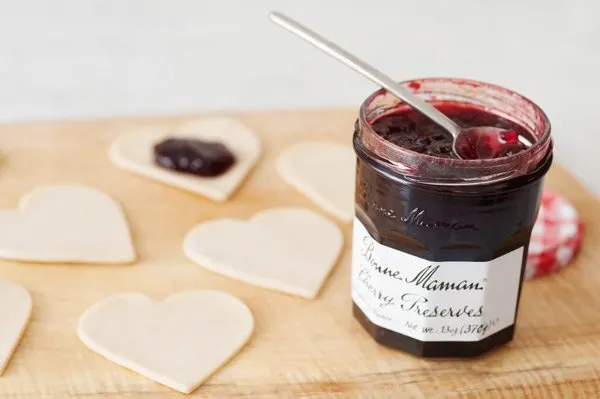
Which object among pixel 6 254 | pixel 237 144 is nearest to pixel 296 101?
pixel 237 144

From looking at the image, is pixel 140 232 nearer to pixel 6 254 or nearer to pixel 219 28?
pixel 6 254

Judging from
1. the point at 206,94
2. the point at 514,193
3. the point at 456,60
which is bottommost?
the point at 206,94

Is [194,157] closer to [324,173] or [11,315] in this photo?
[324,173]

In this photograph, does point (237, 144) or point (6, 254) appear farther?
point (237, 144)

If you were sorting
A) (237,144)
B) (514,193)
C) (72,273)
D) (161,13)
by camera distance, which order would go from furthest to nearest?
(161,13) → (237,144) → (72,273) → (514,193)

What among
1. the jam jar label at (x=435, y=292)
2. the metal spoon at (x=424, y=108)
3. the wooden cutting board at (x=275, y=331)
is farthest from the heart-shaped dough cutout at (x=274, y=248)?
the metal spoon at (x=424, y=108)

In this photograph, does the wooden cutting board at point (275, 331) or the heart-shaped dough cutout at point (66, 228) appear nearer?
the wooden cutting board at point (275, 331)

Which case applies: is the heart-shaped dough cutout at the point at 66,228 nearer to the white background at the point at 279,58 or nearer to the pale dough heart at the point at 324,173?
the pale dough heart at the point at 324,173
